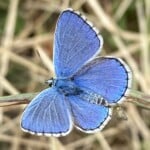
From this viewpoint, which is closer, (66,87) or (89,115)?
(89,115)

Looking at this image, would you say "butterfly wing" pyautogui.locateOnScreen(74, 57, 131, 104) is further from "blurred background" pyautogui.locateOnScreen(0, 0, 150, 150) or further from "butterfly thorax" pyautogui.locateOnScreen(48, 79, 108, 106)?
"blurred background" pyautogui.locateOnScreen(0, 0, 150, 150)

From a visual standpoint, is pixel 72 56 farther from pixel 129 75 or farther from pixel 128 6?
pixel 128 6

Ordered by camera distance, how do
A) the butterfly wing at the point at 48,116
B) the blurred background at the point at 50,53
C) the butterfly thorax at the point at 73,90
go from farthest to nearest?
the blurred background at the point at 50,53
the butterfly thorax at the point at 73,90
the butterfly wing at the point at 48,116

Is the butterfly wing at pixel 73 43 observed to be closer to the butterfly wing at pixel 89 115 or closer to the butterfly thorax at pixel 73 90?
the butterfly thorax at pixel 73 90

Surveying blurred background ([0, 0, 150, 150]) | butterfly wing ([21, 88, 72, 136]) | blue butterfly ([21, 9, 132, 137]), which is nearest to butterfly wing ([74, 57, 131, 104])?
blue butterfly ([21, 9, 132, 137])

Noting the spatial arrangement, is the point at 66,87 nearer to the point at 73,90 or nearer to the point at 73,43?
the point at 73,90

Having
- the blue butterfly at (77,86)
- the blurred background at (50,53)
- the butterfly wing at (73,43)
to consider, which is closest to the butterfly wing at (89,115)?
the blue butterfly at (77,86)

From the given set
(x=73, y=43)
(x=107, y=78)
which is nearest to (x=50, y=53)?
(x=73, y=43)

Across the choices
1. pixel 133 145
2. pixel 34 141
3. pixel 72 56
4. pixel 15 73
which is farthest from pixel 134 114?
pixel 72 56
